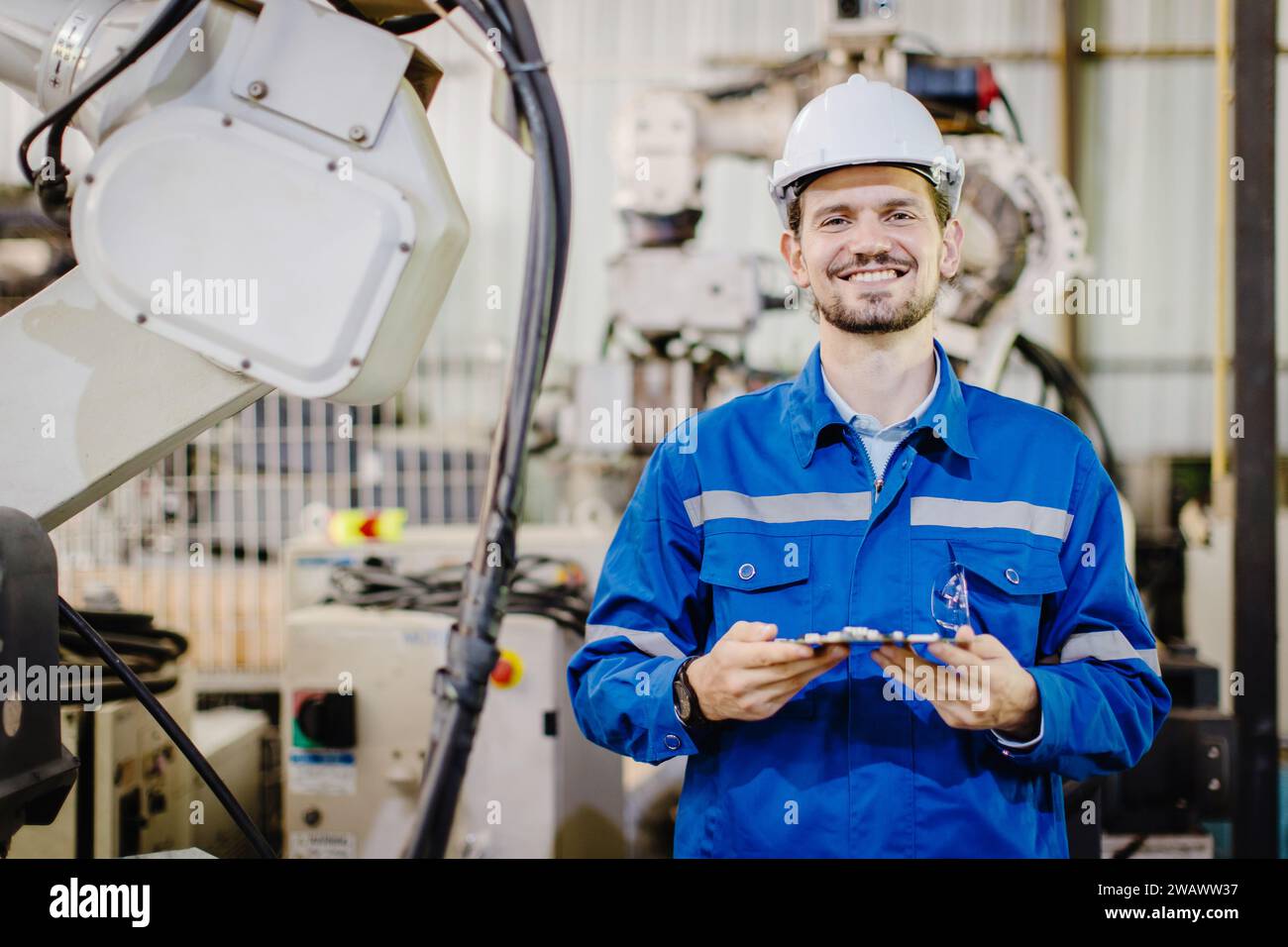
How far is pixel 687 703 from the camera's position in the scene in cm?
102

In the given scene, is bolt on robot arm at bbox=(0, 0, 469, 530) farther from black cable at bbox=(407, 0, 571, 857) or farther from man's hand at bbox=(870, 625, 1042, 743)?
man's hand at bbox=(870, 625, 1042, 743)

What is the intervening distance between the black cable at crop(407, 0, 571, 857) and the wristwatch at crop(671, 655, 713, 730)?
0.95ft

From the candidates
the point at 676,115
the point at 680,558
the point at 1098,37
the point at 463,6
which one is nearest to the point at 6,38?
the point at 463,6

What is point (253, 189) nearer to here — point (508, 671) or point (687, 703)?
point (687, 703)

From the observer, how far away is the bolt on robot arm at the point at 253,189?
917mm

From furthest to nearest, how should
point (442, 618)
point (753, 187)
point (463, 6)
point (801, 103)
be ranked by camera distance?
1. point (753, 187)
2. point (801, 103)
3. point (442, 618)
4. point (463, 6)

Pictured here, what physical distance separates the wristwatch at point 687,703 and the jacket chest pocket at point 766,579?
4.2 inches

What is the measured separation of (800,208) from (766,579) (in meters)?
0.47

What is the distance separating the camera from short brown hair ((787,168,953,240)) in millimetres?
1157

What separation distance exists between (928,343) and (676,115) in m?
1.15

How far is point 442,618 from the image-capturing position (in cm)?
177

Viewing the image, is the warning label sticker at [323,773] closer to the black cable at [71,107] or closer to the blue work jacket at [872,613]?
the blue work jacket at [872,613]

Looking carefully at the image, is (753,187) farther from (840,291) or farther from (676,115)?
(840,291)

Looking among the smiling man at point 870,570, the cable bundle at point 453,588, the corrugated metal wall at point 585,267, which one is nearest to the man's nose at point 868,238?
the smiling man at point 870,570
